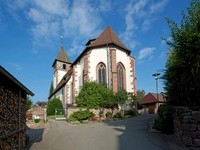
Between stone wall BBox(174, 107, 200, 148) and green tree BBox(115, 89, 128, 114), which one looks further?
green tree BBox(115, 89, 128, 114)

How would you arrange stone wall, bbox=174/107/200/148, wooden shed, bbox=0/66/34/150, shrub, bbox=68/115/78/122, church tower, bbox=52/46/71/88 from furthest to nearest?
church tower, bbox=52/46/71/88
shrub, bbox=68/115/78/122
stone wall, bbox=174/107/200/148
wooden shed, bbox=0/66/34/150

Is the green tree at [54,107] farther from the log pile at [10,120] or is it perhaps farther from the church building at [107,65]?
the log pile at [10,120]

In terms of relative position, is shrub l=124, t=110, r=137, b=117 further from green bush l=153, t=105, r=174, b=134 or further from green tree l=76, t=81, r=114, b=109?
green bush l=153, t=105, r=174, b=134

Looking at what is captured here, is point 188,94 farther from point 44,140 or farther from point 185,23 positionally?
point 44,140

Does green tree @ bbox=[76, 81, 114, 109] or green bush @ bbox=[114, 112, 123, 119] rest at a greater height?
green tree @ bbox=[76, 81, 114, 109]

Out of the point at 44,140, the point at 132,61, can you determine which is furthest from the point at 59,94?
the point at 44,140

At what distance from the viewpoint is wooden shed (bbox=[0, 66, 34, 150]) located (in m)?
9.27

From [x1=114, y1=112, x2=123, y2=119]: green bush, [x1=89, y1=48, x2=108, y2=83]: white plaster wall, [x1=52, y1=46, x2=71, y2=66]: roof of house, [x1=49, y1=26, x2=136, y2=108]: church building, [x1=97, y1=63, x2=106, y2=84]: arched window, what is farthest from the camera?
[x1=52, y1=46, x2=71, y2=66]: roof of house

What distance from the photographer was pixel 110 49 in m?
42.5

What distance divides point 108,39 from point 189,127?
106 feet

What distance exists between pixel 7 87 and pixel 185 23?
9.86 meters

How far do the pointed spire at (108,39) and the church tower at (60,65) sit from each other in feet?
81.3

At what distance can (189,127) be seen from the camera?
12.8 meters

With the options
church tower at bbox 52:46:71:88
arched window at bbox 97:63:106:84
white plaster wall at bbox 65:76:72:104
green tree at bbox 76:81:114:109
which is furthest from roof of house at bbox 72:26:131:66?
church tower at bbox 52:46:71:88
